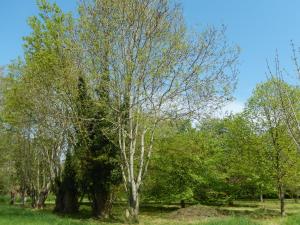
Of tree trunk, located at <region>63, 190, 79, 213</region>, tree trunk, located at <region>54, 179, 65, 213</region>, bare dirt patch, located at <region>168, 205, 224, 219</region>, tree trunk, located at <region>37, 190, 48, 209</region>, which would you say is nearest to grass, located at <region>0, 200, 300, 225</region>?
bare dirt patch, located at <region>168, 205, 224, 219</region>

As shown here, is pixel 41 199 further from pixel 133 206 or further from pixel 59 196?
pixel 133 206

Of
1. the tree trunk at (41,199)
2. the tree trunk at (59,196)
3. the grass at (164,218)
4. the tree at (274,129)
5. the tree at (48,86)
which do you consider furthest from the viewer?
the tree trunk at (41,199)

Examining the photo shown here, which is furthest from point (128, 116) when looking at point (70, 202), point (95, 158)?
point (70, 202)

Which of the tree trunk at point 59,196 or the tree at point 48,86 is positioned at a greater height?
the tree at point 48,86

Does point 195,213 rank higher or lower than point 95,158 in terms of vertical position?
lower

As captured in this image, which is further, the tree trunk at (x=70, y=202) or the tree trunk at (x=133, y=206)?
the tree trunk at (x=70, y=202)

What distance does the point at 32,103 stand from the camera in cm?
2866

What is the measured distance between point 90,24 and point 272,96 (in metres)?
18.3

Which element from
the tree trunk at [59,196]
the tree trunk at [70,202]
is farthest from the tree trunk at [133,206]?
the tree trunk at [59,196]

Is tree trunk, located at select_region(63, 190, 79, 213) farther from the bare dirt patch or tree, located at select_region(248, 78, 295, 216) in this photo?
tree, located at select_region(248, 78, 295, 216)

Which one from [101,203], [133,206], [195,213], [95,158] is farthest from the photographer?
[195,213]

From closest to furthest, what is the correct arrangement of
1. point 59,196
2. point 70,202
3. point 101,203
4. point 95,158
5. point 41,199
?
point 95,158 < point 101,203 < point 70,202 < point 59,196 < point 41,199

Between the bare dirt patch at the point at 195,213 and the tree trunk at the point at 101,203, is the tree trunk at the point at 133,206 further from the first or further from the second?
the bare dirt patch at the point at 195,213

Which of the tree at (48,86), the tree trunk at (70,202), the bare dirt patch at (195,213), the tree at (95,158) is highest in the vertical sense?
the tree at (48,86)
